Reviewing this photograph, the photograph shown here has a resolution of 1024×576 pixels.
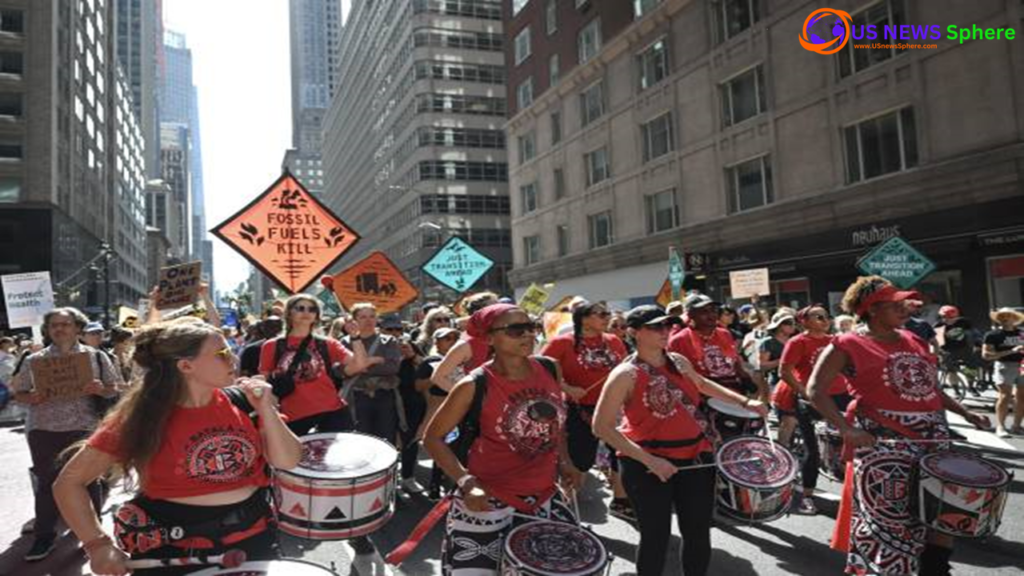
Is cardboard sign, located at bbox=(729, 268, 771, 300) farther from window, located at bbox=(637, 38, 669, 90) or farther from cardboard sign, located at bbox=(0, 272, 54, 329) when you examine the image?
cardboard sign, located at bbox=(0, 272, 54, 329)

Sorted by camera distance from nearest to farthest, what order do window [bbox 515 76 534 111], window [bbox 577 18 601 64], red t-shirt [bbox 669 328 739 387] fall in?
1. red t-shirt [bbox 669 328 739 387]
2. window [bbox 577 18 601 64]
3. window [bbox 515 76 534 111]

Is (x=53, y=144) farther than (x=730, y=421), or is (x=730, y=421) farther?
(x=53, y=144)

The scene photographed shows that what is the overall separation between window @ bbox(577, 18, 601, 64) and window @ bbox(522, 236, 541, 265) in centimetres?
995

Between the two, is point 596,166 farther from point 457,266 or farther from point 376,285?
point 376,285

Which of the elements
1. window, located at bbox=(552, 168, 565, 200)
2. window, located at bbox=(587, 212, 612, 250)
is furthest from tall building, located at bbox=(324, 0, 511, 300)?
window, located at bbox=(587, 212, 612, 250)

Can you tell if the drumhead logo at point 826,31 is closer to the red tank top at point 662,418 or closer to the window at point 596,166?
the window at point 596,166

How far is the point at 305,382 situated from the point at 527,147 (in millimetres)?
35573

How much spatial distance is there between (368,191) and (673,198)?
65.6m

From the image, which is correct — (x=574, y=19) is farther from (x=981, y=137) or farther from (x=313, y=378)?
(x=313, y=378)

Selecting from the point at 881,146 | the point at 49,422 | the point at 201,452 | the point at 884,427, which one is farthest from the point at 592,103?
the point at 201,452

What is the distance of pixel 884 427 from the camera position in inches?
169

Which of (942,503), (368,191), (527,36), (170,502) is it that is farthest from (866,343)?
(368,191)

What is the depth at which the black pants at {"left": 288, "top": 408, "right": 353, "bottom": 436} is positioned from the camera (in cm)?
597

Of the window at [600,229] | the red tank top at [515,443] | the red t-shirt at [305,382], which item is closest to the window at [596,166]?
the window at [600,229]
